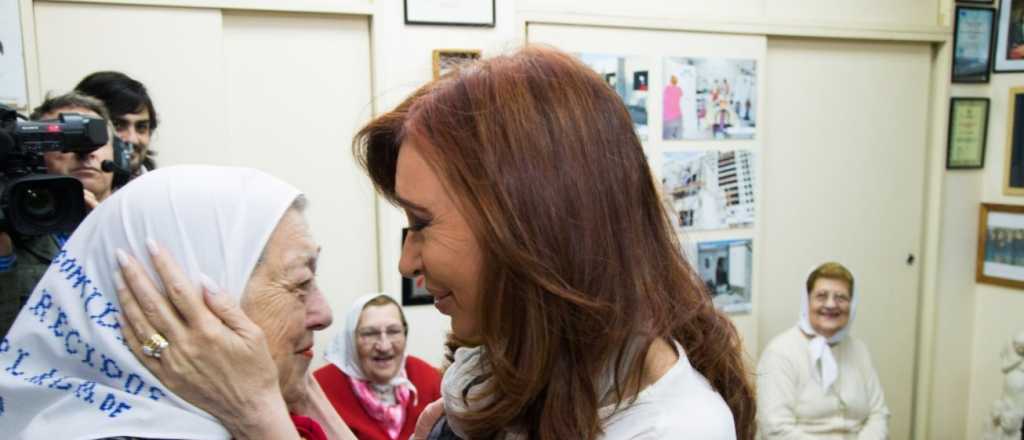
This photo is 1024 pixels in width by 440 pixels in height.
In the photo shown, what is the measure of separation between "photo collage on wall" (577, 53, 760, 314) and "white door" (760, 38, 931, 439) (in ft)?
0.57

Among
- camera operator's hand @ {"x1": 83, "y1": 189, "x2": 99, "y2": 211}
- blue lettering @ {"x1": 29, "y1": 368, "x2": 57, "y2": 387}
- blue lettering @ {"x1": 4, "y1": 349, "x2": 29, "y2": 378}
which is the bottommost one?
blue lettering @ {"x1": 29, "y1": 368, "x2": 57, "y2": 387}

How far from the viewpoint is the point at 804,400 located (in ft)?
10.8

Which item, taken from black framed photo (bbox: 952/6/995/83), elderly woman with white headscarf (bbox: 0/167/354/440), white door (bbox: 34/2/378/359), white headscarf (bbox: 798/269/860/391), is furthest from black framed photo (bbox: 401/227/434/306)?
black framed photo (bbox: 952/6/995/83)

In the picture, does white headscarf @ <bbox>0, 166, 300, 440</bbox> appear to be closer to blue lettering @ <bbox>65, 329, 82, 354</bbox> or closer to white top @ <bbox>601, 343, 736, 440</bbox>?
blue lettering @ <bbox>65, 329, 82, 354</bbox>

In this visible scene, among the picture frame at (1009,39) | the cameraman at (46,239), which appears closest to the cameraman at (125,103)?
the cameraman at (46,239)

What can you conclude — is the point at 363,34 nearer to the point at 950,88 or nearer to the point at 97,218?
the point at 97,218

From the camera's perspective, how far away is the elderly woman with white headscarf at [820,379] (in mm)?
3270

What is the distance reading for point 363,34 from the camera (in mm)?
2926

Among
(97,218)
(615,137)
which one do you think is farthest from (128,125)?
(615,137)

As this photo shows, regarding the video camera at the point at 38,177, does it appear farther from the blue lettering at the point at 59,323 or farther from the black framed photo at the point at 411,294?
the black framed photo at the point at 411,294

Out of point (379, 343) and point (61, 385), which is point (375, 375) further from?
point (61, 385)

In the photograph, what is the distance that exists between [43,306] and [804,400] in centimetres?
308

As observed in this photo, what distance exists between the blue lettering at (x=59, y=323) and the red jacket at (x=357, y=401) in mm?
1832

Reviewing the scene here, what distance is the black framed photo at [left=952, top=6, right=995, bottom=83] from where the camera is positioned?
3.85 metres
